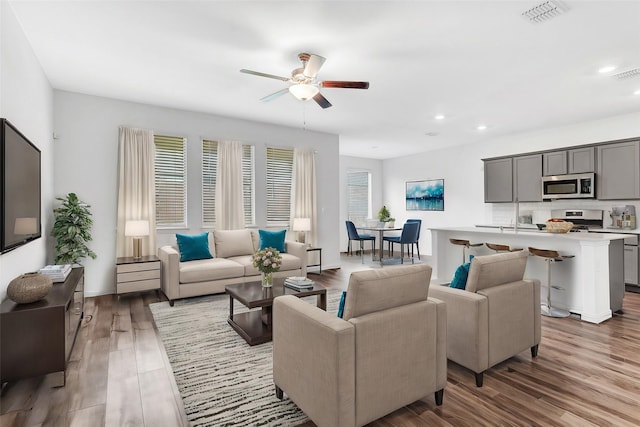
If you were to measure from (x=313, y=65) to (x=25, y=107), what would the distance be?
2.69 metres

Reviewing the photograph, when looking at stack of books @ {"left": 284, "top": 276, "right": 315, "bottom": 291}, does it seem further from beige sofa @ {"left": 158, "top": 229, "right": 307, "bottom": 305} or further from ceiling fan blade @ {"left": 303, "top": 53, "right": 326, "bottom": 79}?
ceiling fan blade @ {"left": 303, "top": 53, "right": 326, "bottom": 79}

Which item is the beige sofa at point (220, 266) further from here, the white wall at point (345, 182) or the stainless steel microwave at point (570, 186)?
the stainless steel microwave at point (570, 186)

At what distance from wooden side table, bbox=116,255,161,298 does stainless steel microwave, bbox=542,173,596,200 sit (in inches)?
262

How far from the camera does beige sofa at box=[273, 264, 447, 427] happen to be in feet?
5.66

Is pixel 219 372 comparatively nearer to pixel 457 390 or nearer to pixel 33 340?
pixel 33 340

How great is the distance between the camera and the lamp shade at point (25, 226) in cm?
271

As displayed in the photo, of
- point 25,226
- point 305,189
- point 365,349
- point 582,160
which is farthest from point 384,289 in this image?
point 582,160

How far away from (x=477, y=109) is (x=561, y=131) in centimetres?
230

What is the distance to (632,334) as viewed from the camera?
3.39 m

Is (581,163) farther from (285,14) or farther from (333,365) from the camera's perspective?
(333,365)

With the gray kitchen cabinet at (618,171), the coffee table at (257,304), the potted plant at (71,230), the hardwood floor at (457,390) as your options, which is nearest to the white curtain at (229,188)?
the potted plant at (71,230)

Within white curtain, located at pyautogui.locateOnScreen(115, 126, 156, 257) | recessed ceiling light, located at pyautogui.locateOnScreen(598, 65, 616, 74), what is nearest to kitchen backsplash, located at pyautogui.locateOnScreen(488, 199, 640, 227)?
recessed ceiling light, located at pyautogui.locateOnScreen(598, 65, 616, 74)

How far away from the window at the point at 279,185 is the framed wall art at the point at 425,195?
4.22 metres

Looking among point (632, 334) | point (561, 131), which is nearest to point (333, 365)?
point (632, 334)
